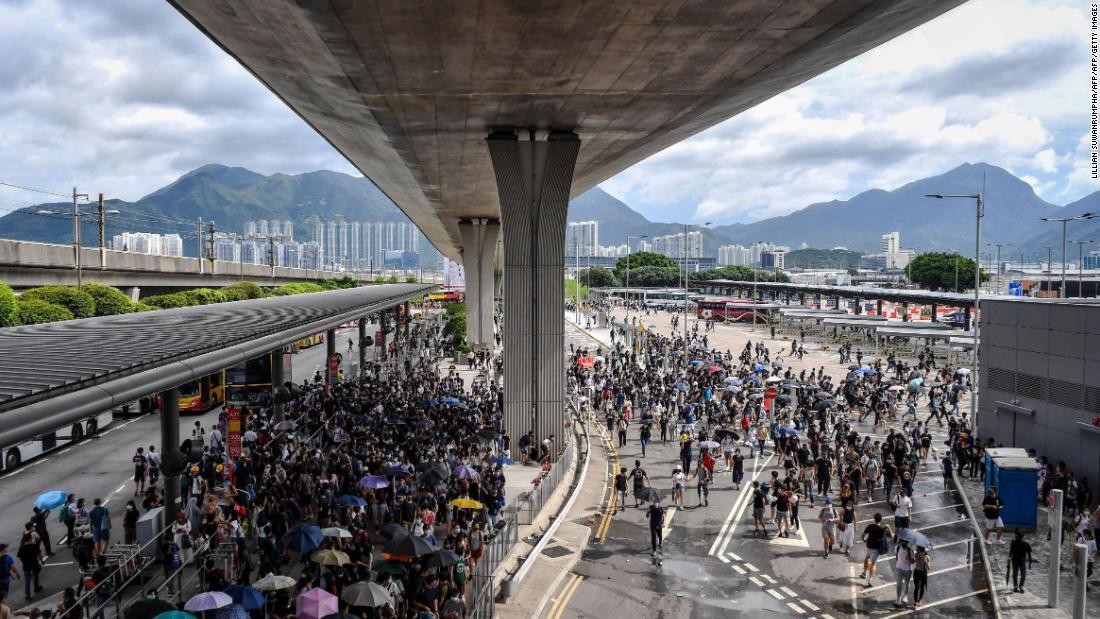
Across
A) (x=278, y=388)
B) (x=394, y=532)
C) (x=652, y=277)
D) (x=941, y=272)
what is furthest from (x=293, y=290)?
(x=941, y=272)

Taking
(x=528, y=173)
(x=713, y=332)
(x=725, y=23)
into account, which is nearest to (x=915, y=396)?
(x=528, y=173)

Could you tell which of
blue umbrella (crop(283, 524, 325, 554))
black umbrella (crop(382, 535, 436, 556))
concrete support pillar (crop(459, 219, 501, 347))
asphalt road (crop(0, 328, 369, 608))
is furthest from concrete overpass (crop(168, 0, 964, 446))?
concrete support pillar (crop(459, 219, 501, 347))

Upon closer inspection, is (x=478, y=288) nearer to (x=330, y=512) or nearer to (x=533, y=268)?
(x=533, y=268)

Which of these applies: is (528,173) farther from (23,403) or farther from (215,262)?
(215,262)

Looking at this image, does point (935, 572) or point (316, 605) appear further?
point (935, 572)

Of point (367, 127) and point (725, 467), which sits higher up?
point (367, 127)

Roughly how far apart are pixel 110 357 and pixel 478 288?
4872 cm

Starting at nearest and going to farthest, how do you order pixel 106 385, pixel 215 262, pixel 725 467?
pixel 106 385
pixel 725 467
pixel 215 262

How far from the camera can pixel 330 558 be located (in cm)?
1211

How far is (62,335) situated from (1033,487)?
22330 mm

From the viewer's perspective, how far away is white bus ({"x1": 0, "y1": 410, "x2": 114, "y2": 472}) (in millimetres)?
23312

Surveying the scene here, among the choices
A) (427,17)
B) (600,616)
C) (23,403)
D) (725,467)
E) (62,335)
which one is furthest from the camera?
(725,467)

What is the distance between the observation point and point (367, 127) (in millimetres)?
24406

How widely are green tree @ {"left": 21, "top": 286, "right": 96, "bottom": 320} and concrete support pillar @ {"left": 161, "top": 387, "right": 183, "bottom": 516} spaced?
2333cm
